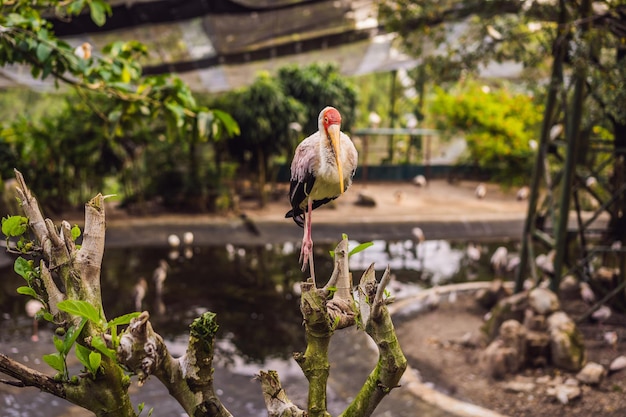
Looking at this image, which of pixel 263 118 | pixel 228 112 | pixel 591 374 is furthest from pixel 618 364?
pixel 228 112

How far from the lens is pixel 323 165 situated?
1869 millimetres

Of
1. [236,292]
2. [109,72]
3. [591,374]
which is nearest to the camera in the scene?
[109,72]

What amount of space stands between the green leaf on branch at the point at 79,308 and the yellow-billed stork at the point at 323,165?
612 mm

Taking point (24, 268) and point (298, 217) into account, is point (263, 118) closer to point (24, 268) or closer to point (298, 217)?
point (298, 217)

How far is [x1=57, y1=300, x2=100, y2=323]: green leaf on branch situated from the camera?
1671mm

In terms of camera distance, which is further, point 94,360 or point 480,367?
point 480,367

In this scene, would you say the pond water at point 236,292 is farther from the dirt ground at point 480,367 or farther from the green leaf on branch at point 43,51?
the green leaf on branch at point 43,51

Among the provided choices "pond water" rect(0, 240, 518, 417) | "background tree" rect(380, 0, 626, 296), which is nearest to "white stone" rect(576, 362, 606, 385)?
"background tree" rect(380, 0, 626, 296)

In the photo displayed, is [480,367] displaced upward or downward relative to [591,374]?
downward

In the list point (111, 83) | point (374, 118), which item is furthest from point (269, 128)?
point (111, 83)

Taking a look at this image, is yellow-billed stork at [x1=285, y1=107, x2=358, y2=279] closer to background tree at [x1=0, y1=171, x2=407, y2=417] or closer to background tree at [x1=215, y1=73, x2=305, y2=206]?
background tree at [x1=0, y1=171, x2=407, y2=417]

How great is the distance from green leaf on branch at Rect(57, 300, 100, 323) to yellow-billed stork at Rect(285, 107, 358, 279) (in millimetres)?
612

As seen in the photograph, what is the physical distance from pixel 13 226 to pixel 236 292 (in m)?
6.51

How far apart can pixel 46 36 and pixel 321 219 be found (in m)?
7.99
